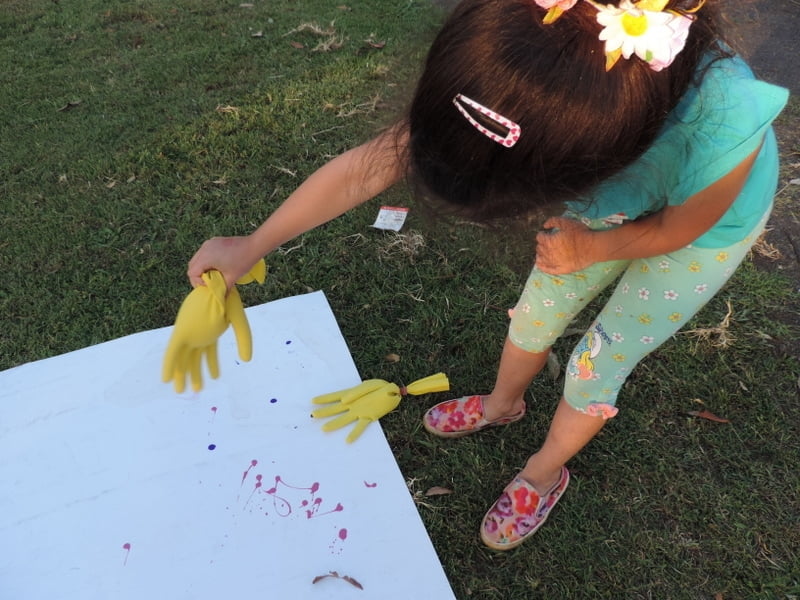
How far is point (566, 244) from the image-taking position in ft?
2.71

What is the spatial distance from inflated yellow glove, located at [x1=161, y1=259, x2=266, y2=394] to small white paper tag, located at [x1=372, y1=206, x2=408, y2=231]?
820mm

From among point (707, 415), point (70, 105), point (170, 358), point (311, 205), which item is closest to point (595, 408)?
point (707, 415)

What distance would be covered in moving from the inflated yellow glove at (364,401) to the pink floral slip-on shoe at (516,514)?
276 mm

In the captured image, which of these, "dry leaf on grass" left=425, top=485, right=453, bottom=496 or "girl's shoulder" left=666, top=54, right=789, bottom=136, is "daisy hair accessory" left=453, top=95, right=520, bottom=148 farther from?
"dry leaf on grass" left=425, top=485, right=453, bottom=496

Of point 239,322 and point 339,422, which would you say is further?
point 339,422

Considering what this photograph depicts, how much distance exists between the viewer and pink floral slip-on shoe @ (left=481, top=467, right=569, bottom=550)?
1.11 m

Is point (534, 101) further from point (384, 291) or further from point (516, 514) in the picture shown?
point (384, 291)

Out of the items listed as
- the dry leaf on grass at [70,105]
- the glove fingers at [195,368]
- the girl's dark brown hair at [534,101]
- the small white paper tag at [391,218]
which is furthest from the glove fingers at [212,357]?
the dry leaf on grass at [70,105]

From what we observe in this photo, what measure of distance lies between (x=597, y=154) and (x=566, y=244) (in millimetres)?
228

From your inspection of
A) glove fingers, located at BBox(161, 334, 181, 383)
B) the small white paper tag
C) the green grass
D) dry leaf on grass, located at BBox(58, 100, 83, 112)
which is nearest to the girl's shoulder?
the green grass

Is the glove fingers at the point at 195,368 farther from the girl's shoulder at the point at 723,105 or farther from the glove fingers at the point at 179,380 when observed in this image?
the girl's shoulder at the point at 723,105

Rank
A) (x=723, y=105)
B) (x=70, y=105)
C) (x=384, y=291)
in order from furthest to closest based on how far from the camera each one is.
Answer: (x=70, y=105) → (x=384, y=291) → (x=723, y=105)

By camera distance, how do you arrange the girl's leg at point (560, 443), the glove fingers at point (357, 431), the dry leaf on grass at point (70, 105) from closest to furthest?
the girl's leg at point (560, 443)
the glove fingers at point (357, 431)
the dry leaf on grass at point (70, 105)

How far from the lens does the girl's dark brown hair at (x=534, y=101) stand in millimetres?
575
